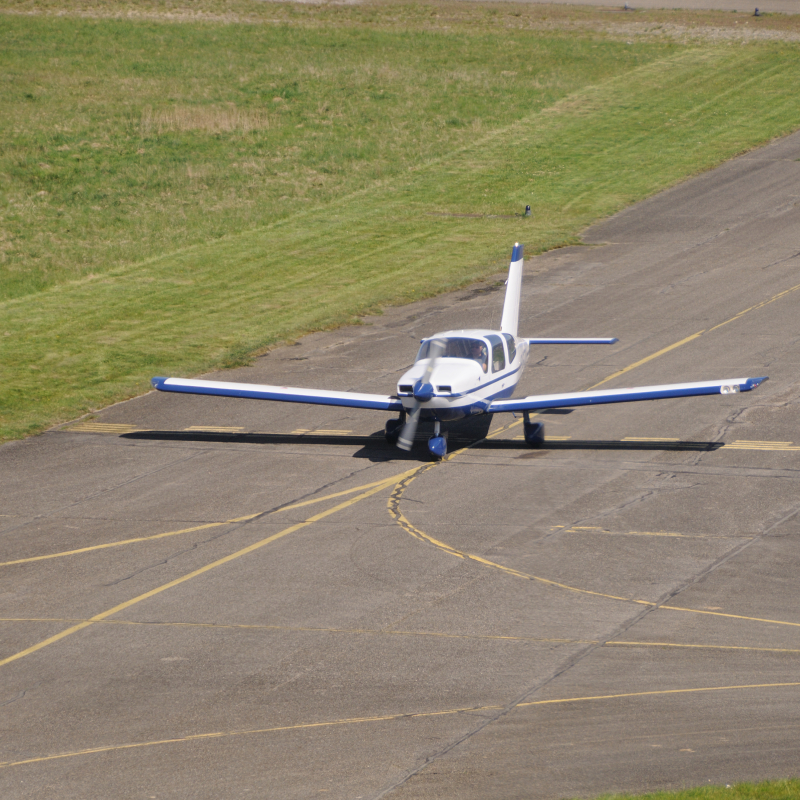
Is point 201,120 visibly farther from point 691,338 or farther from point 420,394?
point 420,394

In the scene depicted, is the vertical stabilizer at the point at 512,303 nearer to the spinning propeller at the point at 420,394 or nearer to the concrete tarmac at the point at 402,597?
the concrete tarmac at the point at 402,597

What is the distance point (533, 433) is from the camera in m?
22.6

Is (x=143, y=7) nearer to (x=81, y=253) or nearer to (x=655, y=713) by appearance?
(x=81, y=253)

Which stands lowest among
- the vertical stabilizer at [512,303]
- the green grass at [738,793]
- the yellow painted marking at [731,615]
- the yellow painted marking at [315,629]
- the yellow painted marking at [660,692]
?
the green grass at [738,793]

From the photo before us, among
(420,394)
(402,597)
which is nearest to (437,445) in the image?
(420,394)

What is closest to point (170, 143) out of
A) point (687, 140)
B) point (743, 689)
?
point (687, 140)

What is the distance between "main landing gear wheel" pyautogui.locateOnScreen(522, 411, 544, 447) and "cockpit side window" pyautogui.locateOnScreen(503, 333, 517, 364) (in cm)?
131

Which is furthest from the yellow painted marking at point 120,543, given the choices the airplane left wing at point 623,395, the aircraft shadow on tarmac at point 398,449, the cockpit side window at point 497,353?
the cockpit side window at point 497,353

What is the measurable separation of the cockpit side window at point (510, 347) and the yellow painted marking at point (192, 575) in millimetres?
4153

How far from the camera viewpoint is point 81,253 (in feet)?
137

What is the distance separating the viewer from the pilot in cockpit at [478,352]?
22062 millimetres

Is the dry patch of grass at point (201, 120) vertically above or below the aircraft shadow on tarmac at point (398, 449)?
above

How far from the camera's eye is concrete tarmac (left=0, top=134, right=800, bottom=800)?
12.1m

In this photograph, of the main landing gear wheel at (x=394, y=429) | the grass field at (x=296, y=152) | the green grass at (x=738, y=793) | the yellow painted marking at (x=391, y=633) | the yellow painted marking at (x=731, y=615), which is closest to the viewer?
the green grass at (x=738, y=793)
